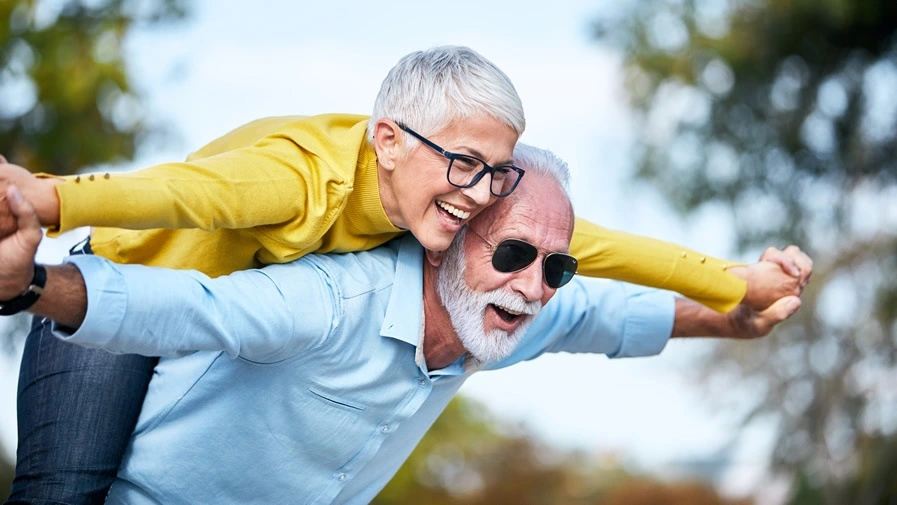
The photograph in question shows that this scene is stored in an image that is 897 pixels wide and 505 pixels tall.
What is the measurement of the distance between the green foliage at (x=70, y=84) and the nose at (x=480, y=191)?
A: 26.8ft

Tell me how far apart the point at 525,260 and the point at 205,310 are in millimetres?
1066

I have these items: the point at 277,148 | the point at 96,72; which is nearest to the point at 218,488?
the point at 277,148

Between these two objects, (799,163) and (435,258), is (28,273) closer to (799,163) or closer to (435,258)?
(435,258)

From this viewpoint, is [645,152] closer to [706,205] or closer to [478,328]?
[706,205]

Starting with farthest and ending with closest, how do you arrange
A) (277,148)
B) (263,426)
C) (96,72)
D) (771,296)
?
(96,72) < (771,296) < (263,426) < (277,148)

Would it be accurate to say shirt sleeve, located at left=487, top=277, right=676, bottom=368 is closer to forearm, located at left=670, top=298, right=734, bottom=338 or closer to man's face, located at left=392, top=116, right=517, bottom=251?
forearm, located at left=670, top=298, right=734, bottom=338

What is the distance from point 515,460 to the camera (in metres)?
19.7

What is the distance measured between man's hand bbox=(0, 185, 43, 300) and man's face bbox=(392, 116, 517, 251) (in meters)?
1.08

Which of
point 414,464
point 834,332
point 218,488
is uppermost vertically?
point 218,488

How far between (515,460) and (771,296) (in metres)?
15.8

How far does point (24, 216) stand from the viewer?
2.44 m

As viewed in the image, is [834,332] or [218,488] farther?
[834,332]

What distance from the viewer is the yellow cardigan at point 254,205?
2.65 metres

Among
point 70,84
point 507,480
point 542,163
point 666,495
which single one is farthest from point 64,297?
point 666,495
